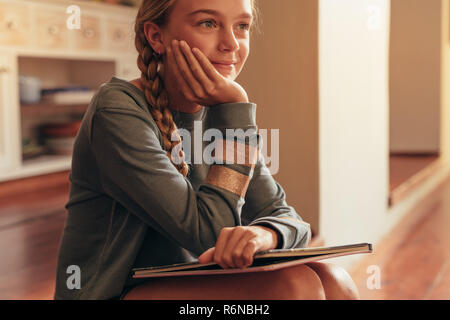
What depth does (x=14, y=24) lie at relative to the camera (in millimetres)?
3193

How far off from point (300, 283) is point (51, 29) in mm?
2983

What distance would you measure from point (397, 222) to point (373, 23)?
95 cm

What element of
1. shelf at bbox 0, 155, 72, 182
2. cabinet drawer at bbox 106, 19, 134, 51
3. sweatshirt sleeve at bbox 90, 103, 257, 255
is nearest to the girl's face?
sweatshirt sleeve at bbox 90, 103, 257, 255

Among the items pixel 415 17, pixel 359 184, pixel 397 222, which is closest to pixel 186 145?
pixel 359 184

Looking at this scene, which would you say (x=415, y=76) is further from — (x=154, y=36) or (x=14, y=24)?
(x=154, y=36)

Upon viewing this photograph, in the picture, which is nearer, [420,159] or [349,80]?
[349,80]

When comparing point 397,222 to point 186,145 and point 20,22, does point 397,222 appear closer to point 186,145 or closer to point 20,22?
point 186,145

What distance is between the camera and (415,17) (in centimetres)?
410

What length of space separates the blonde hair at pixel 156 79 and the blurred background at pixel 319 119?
439mm

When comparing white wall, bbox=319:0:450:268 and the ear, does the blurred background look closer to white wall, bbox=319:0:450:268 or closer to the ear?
white wall, bbox=319:0:450:268

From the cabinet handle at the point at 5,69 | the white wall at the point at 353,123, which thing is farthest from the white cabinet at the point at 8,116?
the white wall at the point at 353,123

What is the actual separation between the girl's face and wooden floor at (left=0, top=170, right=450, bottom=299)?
3.10ft

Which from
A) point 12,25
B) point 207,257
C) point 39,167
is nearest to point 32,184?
point 39,167

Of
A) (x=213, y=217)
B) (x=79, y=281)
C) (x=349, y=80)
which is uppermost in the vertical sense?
(x=349, y=80)
